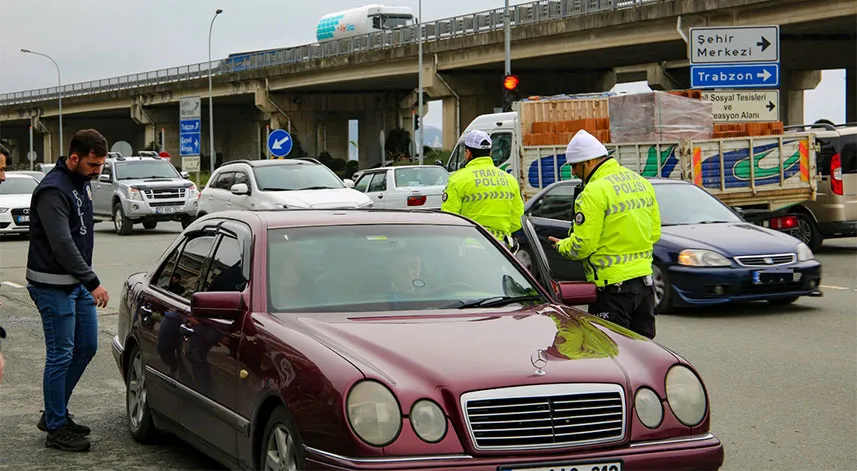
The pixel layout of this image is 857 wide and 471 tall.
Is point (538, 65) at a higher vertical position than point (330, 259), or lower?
higher

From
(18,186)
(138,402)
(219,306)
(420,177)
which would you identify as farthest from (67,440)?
(18,186)

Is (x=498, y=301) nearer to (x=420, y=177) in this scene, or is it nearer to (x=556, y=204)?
(x=556, y=204)

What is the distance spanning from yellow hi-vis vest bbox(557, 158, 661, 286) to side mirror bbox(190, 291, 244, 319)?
2.43 meters

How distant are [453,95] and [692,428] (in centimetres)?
5621

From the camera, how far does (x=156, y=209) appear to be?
94.4ft

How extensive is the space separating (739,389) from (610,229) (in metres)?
1.92

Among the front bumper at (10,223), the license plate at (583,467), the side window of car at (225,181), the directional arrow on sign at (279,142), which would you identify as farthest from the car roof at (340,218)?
the directional arrow on sign at (279,142)

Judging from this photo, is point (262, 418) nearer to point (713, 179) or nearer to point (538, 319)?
point (538, 319)

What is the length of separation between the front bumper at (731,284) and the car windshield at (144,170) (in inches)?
762

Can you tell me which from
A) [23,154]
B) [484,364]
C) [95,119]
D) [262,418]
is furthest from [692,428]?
[23,154]

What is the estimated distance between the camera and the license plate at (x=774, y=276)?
41.0 ft

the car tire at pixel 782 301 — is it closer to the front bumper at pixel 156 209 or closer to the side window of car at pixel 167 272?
the side window of car at pixel 167 272

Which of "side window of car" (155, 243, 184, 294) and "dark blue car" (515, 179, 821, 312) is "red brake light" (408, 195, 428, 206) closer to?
"dark blue car" (515, 179, 821, 312)

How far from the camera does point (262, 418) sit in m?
5.12
